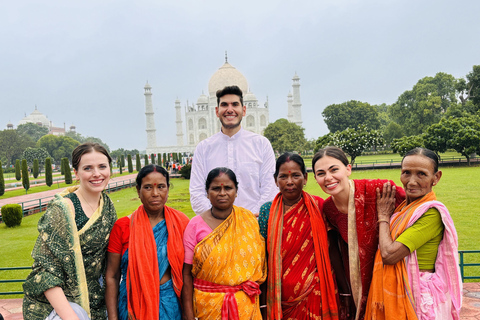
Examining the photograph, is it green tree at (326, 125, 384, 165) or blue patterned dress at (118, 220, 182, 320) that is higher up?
green tree at (326, 125, 384, 165)

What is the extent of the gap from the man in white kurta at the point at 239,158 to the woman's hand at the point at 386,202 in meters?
0.81

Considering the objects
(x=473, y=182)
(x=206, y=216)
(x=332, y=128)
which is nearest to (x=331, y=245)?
(x=206, y=216)

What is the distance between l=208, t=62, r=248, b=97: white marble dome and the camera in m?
43.2

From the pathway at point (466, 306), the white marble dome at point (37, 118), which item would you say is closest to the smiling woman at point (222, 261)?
the pathway at point (466, 306)

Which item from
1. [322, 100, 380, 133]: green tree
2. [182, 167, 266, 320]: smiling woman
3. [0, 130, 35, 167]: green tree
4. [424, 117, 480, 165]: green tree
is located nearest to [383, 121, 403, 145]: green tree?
[322, 100, 380, 133]: green tree

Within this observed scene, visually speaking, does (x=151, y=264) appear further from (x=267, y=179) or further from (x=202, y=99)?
(x=202, y=99)

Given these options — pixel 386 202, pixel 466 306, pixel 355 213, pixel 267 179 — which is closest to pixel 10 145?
pixel 267 179

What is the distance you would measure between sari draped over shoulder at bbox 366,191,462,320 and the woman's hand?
10 cm

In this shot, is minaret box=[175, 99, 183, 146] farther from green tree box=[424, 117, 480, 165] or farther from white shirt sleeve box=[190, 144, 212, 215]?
white shirt sleeve box=[190, 144, 212, 215]

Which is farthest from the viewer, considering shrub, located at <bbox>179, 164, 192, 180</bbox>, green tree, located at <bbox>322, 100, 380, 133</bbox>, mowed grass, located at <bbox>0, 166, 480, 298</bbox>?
green tree, located at <bbox>322, 100, 380, 133</bbox>

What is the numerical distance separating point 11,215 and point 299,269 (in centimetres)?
961

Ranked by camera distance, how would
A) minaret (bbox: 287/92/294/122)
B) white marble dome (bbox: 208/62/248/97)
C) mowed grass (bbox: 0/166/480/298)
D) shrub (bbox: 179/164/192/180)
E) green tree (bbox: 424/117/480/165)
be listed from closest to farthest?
mowed grass (bbox: 0/166/480/298), green tree (bbox: 424/117/480/165), shrub (bbox: 179/164/192/180), white marble dome (bbox: 208/62/248/97), minaret (bbox: 287/92/294/122)

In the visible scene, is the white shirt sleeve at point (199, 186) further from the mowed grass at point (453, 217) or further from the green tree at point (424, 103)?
the green tree at point (424, 103)

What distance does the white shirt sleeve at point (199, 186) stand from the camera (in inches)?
101
